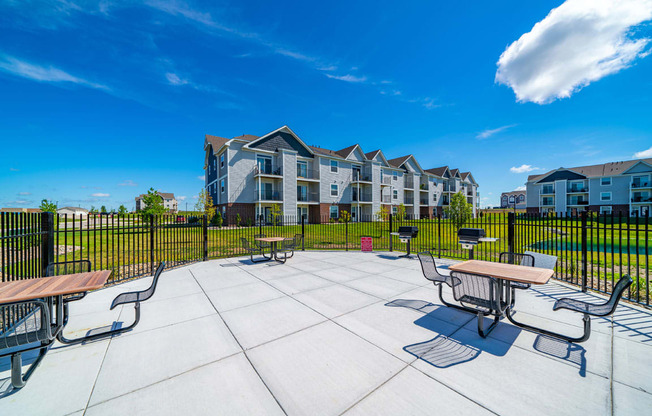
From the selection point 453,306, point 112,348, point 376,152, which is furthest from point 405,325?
point 376,152

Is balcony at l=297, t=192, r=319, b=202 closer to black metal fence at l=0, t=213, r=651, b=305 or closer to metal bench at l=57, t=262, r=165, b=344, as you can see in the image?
black metal fence at l=0, t=213, r=651, b=305

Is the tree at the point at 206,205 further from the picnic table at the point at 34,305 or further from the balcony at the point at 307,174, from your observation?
the picnic table at the point at 34,305

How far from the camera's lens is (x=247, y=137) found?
2952 cm

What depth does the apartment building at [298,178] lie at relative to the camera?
27.2 m

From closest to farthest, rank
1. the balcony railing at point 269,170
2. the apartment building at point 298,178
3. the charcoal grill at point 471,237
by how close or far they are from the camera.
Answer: the charcoal grill at point 471,237
the apartment building at point 298,178
the balcony railing at point 269,170

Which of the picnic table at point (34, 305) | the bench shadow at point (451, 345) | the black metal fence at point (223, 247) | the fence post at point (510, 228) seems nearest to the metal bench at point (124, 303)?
the picnic table at point (34, 305)

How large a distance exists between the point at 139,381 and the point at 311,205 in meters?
30.5

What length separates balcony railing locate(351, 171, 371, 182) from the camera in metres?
36.0

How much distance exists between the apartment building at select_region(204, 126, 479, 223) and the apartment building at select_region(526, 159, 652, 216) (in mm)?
27278

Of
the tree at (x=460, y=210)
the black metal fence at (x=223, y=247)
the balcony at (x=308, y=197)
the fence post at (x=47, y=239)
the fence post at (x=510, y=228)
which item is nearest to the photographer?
the black metal fence at (x=223, y=247)

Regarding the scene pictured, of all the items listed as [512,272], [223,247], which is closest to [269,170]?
[223,247]

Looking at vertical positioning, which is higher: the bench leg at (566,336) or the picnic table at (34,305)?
the picnic table at (34,305)

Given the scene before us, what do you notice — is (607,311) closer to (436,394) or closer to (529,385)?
(529,385)

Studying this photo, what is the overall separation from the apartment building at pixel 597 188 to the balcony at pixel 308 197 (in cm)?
3783
